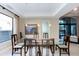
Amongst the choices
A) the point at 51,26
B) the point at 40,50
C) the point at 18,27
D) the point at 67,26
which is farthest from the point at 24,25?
the point at 40,50

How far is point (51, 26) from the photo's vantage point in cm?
1121

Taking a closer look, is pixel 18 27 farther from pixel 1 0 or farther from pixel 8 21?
pixel 1 0

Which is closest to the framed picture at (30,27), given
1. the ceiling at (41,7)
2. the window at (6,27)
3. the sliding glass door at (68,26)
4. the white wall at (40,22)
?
the white wall at (40,22)

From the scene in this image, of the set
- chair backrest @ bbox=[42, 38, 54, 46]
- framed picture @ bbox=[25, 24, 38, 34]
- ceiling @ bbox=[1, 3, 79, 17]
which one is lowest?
chair backrest @ bbox=[42, 38, 54, 46]

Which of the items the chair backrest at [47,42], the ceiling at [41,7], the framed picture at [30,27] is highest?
the ceiling at [41,7]

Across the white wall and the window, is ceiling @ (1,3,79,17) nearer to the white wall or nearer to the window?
the window

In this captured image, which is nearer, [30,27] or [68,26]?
[30,27]

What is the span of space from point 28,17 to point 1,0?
9545mm

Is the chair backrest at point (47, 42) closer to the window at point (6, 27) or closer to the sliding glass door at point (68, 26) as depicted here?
the window at point (6, 27)

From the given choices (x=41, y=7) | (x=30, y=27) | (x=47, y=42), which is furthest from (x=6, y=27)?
(x=47, y=42)

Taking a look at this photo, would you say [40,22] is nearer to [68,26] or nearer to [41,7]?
[68,26]

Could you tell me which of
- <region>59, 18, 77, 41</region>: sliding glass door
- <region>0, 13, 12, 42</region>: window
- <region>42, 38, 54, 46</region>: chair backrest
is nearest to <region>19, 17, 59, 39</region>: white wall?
<region>59, 18, 77, 41</region>: sliding glass door

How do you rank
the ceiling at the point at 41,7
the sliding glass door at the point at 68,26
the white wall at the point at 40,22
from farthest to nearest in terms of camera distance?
the sliding glass door at the point at 68,26, the white wall at the point at 40,22, the ceiling at the point at 41,7

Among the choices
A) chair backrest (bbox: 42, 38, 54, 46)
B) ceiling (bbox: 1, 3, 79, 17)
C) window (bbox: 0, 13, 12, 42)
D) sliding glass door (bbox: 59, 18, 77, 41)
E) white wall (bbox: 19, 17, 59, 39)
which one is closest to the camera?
chair backrest (bbox: 42, 38, 54, 46)
